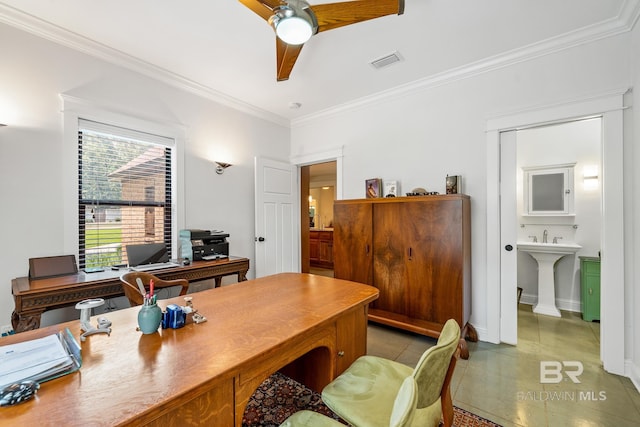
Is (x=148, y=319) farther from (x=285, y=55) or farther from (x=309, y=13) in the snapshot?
(x=285, y=55)

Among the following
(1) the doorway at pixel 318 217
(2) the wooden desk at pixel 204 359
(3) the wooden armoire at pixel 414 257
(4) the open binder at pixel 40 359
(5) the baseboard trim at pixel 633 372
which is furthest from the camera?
(1) the doorway at pixel 318 217

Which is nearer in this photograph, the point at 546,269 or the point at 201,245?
the point at 201,245

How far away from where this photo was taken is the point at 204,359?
3.20ft

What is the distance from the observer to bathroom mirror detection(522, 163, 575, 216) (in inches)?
140

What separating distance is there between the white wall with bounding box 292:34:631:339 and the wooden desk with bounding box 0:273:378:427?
1.92m

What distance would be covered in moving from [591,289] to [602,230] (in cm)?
137

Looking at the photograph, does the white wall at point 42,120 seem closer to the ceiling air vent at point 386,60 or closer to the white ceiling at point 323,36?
the white ceiling at point 323,36

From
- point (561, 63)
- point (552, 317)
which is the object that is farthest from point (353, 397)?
point (552, 317)

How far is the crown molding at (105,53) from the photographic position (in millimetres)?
2176

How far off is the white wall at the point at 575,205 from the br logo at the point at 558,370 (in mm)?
1586

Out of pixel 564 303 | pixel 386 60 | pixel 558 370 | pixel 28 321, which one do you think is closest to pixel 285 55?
pixel 386 60

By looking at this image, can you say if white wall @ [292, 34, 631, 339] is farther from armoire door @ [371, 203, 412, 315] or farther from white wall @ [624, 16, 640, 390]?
armoire door @ [371, 203, 412, 315]

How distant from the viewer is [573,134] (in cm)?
352

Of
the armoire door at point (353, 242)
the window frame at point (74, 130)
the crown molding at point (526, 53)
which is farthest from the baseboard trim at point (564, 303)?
the window frame at point (74, 130)
